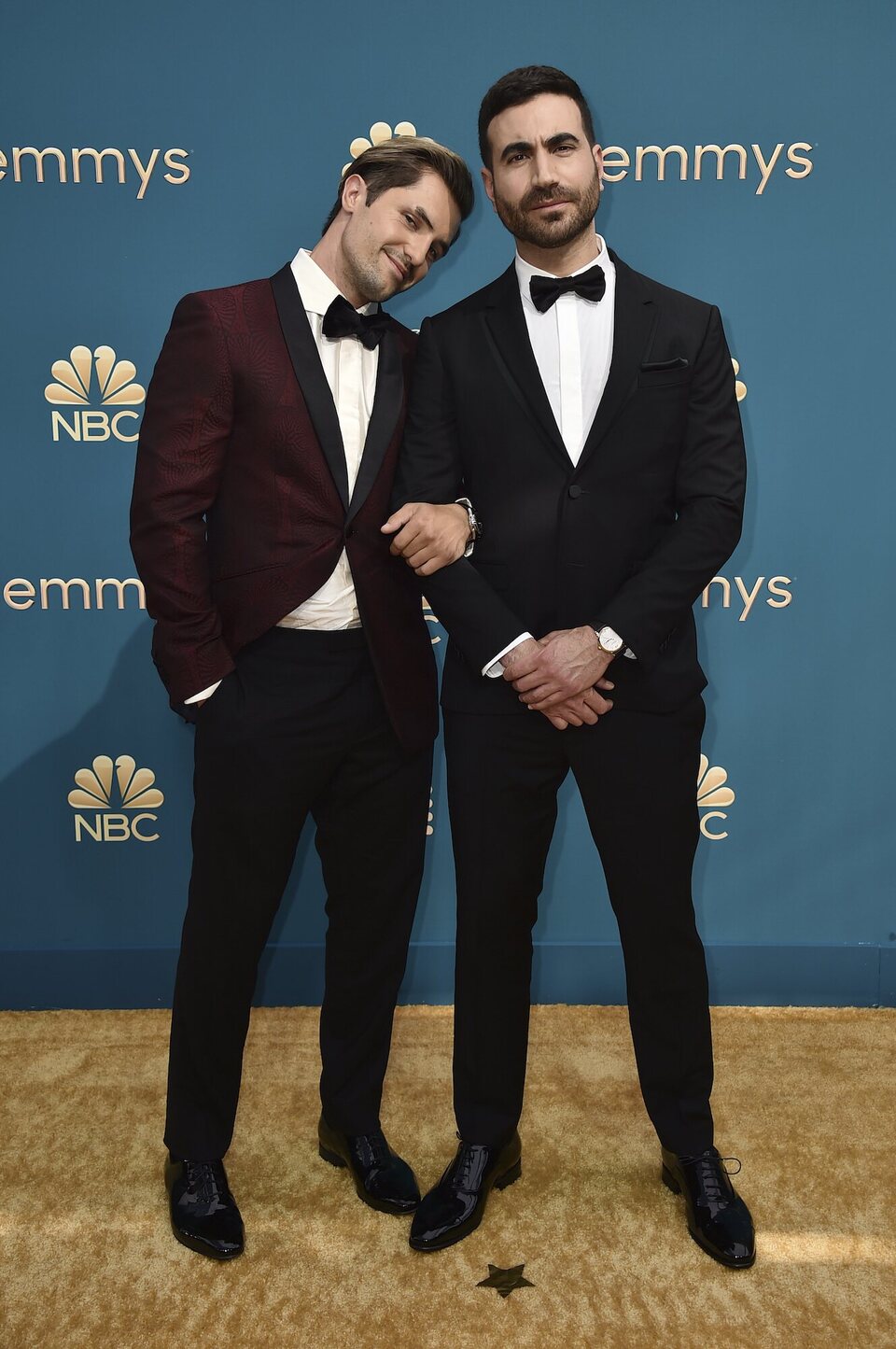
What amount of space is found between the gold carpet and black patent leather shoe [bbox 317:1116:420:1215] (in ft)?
0.09

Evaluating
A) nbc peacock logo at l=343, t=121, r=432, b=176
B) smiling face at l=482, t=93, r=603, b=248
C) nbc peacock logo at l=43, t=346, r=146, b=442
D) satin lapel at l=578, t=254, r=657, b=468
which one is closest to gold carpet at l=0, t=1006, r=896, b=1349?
satin lapel at l=578, t=254, r=657, b=468

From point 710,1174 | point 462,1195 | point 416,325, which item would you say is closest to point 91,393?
point 416,325

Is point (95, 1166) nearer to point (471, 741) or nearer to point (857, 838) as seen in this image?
point (471, 741)

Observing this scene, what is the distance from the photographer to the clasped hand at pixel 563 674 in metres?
1.78

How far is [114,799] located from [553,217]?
69.5 inches

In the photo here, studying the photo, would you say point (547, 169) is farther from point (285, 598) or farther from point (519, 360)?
point (285, 598)

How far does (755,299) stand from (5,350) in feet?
5.74

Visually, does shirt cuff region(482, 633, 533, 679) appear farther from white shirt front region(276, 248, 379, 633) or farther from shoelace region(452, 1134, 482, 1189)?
shoelace region(452, 1134, 482, 1189)

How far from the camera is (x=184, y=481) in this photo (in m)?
1.77

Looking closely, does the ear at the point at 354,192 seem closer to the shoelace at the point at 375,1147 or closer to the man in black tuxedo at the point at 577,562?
the man in black tuxedo at the point at 577,562

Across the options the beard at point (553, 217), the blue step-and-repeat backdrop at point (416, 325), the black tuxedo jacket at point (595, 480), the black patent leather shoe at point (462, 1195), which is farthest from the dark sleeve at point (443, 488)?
the black patent leather shoe at point (462, 1195)

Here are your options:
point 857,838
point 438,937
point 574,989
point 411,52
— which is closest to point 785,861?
point 857,838

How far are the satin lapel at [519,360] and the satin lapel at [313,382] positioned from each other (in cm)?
29

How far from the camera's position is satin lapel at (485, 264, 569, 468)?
1809mm
